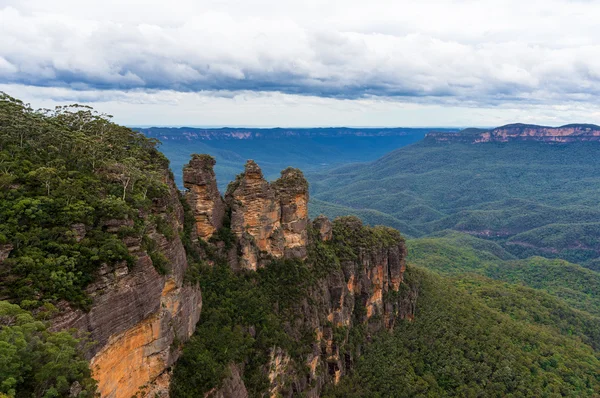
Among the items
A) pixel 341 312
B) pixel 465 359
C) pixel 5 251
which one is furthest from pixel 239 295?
pixel 465 359

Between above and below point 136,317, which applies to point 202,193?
above

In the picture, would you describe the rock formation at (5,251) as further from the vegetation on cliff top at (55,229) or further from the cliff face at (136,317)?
the cliff face at (136,317)

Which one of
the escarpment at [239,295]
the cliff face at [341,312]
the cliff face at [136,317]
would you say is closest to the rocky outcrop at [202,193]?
the escarpment at [239,295]

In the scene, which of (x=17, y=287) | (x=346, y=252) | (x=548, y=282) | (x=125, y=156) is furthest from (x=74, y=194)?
(x=548, y=282)

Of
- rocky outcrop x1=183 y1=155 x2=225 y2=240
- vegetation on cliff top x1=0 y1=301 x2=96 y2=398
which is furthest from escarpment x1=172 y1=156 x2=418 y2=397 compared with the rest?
vegetation on cliff top x1=0 y1=301 x2=96 y2=398

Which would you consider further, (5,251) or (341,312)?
(341,312)

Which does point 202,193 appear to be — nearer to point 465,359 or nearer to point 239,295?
point 239,295

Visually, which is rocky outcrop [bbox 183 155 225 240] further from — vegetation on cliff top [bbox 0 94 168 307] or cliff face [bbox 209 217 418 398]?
cliff face [bbox 209 217 418 398]
